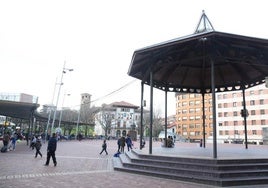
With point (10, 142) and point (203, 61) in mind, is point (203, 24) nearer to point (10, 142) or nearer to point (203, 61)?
point (203, 61)

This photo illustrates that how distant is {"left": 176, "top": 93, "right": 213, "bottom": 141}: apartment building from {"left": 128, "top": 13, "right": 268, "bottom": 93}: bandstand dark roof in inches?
2737

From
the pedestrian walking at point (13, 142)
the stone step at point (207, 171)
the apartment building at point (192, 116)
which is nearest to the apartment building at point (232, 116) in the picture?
the apartment building at point (192, 116)

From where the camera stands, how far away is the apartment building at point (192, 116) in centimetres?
8506

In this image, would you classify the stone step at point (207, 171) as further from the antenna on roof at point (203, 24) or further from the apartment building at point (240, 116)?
the apartment building at point (240, 116)

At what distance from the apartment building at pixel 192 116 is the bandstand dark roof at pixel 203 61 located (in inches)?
2737

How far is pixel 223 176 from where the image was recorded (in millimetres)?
8180

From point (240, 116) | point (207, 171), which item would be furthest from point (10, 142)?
point (240, 116)

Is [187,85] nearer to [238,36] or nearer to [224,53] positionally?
[224,53]

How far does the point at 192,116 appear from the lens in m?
89.0

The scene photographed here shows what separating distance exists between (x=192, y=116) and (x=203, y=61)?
76785 millimetres

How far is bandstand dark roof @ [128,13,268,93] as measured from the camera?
1022 centimetres

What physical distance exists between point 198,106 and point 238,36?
265 feet

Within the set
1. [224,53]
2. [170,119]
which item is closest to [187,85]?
[224,53]

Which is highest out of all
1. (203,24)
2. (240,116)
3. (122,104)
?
(122,104)
